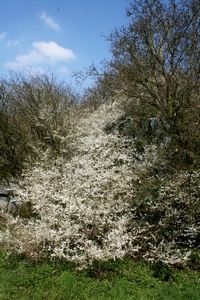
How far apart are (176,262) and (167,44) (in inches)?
335

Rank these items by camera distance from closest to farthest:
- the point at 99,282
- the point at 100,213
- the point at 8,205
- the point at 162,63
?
the point at 99,282 → the point at 100,213 → the point at 162,63 → the point at 8,205

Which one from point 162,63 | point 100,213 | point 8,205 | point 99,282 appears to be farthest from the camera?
point 8,205

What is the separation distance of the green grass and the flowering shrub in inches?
14.0

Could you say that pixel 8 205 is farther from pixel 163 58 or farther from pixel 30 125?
pixel 163 58

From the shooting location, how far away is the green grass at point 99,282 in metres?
9.85

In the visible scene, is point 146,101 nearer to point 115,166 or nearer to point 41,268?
point 115,166

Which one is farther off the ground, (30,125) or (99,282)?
(30,125)

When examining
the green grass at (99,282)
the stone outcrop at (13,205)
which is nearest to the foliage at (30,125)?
the stone outcrop at (13,205)

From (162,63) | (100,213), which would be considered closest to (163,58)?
(162,63)

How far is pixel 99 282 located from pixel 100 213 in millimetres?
2561

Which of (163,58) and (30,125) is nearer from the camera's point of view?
(163,58)

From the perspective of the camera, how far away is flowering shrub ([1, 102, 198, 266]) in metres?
11.8

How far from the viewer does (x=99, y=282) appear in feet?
34.5

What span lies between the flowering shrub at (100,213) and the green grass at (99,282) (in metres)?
0.35
